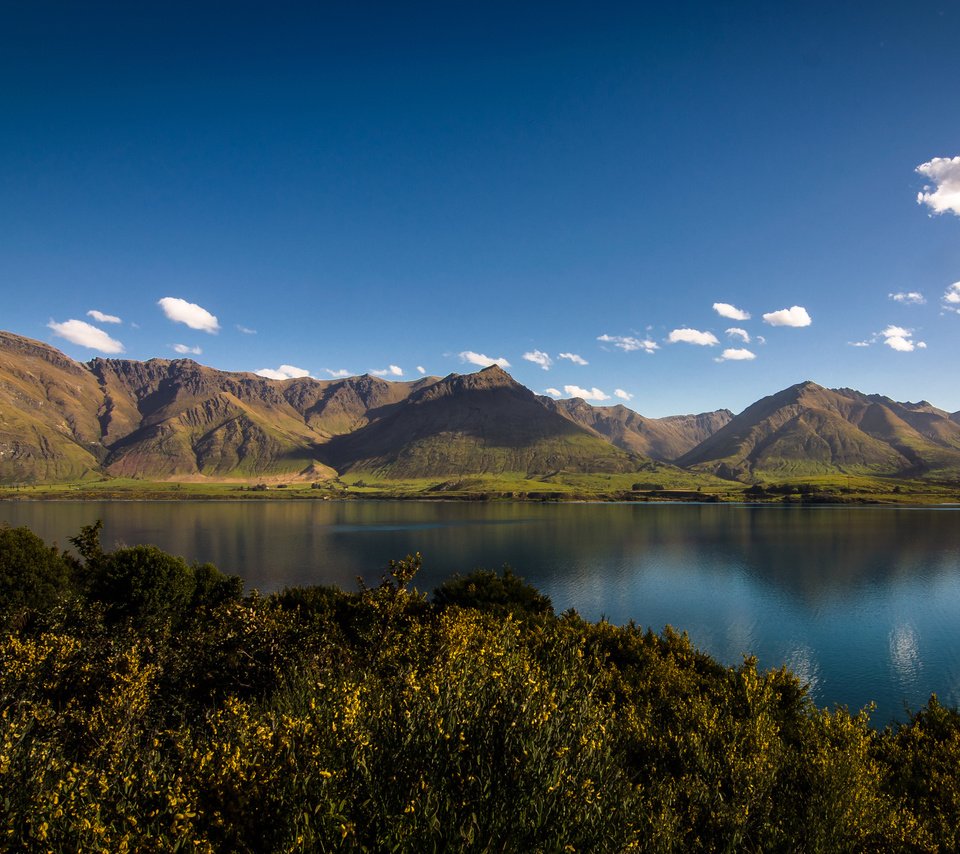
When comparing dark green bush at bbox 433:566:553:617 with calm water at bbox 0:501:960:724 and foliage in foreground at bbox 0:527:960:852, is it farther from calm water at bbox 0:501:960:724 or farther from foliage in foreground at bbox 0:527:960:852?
calm water at bbox 0:501:960:724

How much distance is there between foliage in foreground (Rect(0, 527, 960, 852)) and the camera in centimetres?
1138

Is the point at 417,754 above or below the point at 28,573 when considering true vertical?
above

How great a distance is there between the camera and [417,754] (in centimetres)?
1352

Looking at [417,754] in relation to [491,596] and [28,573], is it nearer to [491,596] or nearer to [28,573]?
[491,596]

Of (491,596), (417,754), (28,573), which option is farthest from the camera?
(28,573)

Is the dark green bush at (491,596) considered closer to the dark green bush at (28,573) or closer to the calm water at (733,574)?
the calm water at (733,574)

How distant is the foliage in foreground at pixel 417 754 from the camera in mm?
11375

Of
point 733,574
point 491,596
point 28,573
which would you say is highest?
point 28,573

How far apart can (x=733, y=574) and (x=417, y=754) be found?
114 meters

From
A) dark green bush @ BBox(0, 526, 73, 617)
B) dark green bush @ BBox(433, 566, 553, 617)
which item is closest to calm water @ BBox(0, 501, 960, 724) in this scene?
Answer: dark green bush @ BBox(433, 566, 553, 617)

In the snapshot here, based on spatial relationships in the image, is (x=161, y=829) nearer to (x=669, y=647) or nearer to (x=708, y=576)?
(x=669, y=647)

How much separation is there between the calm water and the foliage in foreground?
30571 mm

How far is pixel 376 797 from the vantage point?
1230cm

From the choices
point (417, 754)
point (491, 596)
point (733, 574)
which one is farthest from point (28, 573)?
point (733, 574)
